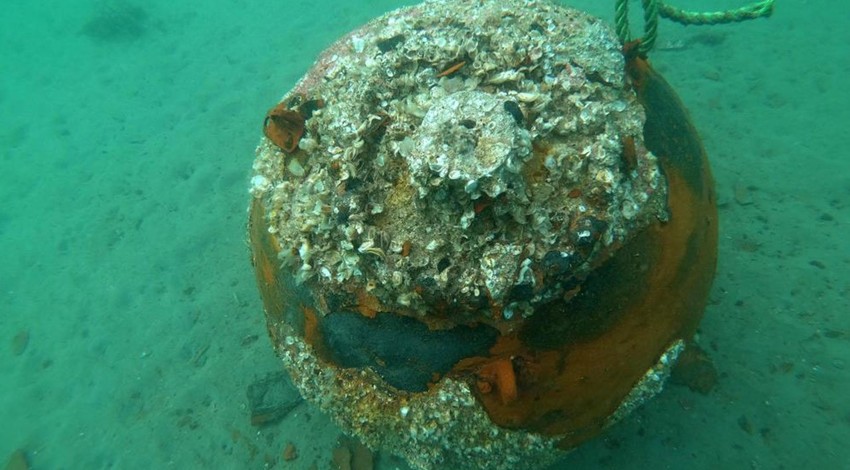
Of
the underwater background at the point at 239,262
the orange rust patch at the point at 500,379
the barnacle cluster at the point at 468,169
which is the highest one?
the barnacle cluster at the point at 468,169

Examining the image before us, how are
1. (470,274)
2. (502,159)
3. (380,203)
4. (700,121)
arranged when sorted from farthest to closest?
(700,121) → (380,203) → (470,274) → (502,159)

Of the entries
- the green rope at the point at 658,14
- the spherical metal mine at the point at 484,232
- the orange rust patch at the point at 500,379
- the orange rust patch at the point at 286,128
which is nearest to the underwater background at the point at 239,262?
the spherical metal mine at the point at 484,232

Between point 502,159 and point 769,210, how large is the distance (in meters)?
3.98

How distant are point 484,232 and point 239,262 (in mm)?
4552

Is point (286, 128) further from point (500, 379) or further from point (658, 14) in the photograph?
point (658, 14)

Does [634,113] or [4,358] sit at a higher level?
[634,113]

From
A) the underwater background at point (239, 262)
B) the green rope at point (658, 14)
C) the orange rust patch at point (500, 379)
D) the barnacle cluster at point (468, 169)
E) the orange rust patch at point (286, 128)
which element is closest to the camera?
the barnacle cluster at point (468, 169)

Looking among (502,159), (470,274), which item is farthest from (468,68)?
(470,274)

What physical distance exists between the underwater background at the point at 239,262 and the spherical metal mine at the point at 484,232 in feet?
5.22

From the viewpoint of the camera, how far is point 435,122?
5.98 ft

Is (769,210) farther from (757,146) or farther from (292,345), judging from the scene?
(292,345)

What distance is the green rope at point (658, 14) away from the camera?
2.54 meters

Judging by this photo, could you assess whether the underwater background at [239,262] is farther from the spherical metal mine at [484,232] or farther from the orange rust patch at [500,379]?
the orange rust patch at [500,379]

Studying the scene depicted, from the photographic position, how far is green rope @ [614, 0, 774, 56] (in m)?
2.54
